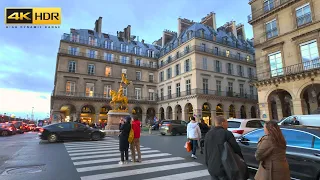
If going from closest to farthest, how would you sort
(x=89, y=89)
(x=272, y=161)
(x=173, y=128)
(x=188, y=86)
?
(x=272, y=161)
(x=173, y=128)
(x=188, y=86)
(x=89, y=89)

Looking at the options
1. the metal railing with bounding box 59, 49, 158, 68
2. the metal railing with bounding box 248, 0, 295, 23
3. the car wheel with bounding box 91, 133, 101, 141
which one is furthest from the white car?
the metal railing with bounding box 59, 49, 158, 68

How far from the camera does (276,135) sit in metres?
3.12

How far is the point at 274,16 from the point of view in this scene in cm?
2062

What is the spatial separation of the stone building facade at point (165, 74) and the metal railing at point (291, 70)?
13.2 m

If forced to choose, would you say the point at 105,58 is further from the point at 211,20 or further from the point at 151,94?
the point at 211,20

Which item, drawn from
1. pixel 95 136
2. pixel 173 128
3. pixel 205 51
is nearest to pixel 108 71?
pixel 205 51

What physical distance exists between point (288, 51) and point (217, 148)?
19.9m

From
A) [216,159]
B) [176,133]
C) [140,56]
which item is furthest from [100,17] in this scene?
[216,159]

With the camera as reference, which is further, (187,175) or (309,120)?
(309,120)

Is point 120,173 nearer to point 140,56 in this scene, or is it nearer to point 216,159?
point 216,159

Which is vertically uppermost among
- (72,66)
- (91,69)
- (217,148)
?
(72,66)

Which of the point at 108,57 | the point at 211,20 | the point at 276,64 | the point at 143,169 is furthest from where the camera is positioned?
the point at 211,20

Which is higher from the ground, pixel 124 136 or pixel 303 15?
pixel 303 15

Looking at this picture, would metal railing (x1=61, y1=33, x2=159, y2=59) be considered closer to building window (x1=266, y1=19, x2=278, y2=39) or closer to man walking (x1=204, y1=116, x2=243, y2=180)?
building window (x1=266, y1=19, x2=278, y2=39)
